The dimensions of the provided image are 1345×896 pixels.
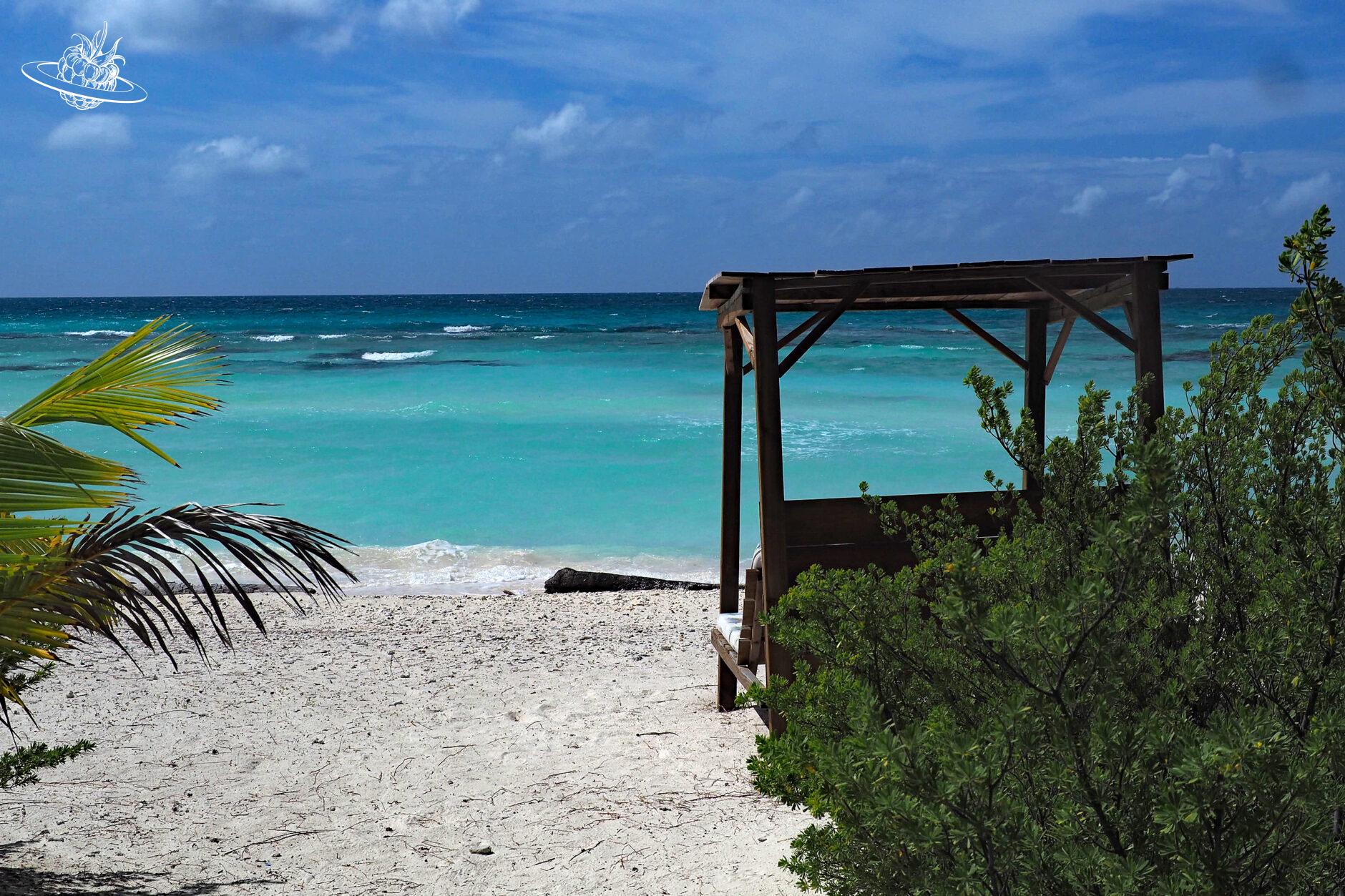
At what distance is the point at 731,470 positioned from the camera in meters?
5.38

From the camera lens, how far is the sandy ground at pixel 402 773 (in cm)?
354

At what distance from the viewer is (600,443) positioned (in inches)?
714

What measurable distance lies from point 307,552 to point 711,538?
8938mm

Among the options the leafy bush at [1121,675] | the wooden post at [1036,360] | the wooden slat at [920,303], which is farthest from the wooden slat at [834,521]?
the leafy bush at [1121,675]

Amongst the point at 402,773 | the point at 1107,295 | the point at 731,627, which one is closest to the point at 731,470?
the point at 731,627

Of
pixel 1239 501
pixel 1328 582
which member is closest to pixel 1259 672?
pixel 1328 582

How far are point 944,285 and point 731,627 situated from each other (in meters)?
2.13

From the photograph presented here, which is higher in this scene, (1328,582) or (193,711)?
(1328,582)

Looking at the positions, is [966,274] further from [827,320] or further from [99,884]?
[99,884]

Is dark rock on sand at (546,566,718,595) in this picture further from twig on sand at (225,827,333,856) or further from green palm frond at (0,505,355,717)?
green palm frond at (0,505,355,717)

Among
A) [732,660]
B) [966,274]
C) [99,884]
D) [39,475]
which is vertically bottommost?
[99,884]

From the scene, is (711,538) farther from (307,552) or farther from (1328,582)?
(1328,582)

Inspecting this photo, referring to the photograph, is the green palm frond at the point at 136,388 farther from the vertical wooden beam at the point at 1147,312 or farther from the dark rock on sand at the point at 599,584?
the dark rock on sand at the point at 599,584

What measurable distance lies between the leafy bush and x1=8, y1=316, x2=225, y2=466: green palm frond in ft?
6.60
